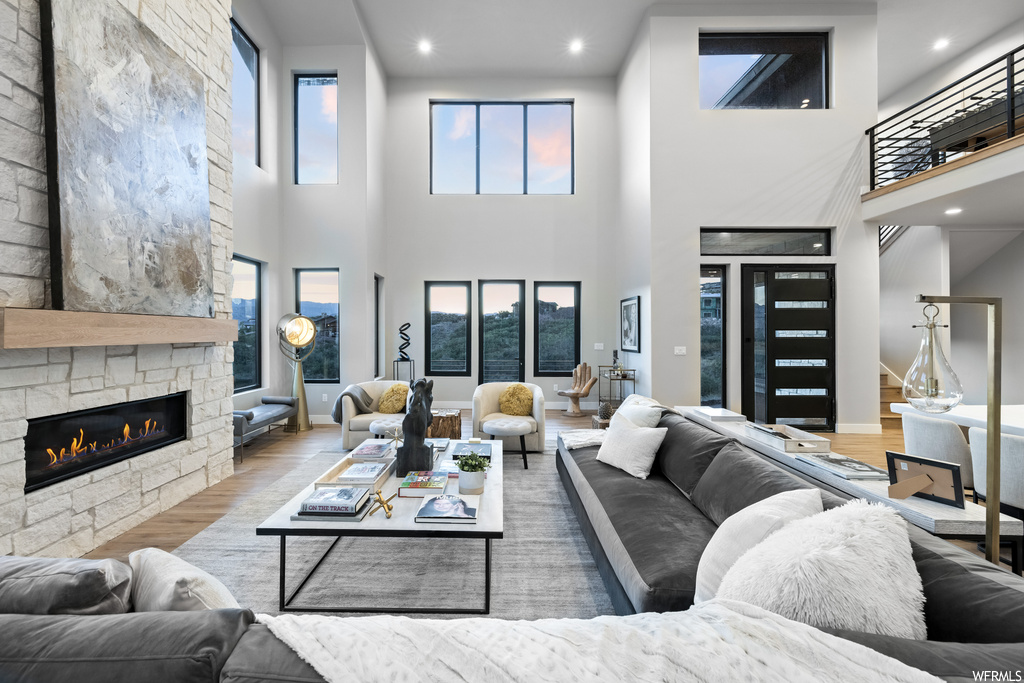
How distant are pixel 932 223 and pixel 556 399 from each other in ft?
17.7

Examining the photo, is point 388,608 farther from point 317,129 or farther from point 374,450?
point 317,129

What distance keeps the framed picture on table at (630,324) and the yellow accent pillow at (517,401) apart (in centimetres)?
207

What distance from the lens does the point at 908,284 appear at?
249 inches

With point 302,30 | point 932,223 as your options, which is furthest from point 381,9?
point 932,223

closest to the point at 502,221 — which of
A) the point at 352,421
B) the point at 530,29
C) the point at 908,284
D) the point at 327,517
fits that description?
the point at 530,29

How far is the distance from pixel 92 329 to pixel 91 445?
0.75 metres

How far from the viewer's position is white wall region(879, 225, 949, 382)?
19.0 ft

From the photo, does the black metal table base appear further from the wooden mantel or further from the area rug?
the wooden mantel

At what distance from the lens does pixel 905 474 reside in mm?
1741

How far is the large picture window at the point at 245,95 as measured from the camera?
17.1 feet

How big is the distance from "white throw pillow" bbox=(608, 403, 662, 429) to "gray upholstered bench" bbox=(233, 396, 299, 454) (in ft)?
11.4

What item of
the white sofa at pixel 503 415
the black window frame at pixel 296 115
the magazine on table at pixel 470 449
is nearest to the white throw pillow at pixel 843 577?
the magazine on table at pixel 470 449

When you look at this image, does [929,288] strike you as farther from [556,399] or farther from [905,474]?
[905,474]

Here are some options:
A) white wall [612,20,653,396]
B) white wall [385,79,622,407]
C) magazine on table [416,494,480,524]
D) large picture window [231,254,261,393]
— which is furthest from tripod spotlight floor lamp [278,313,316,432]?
white wall [612,20,653,396]
